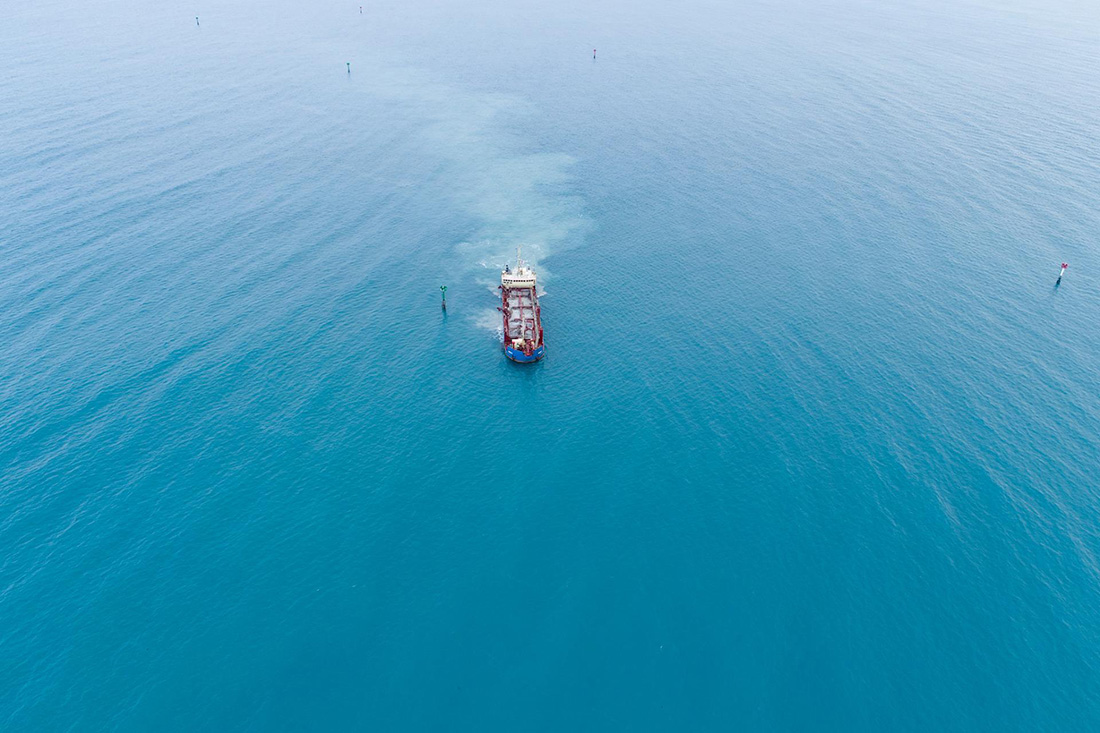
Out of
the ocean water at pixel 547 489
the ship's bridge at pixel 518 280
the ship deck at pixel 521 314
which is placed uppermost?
the ship's bridge at pixel 518 280

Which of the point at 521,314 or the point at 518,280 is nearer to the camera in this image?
the point at 521,314

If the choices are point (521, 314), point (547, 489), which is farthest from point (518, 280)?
point (547, 489)

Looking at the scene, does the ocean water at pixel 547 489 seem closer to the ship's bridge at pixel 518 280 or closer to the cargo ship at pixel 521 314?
the cargo ship at pixel 521 314

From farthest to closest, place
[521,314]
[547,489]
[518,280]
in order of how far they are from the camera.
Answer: [518,280], [521,314], [547,489]

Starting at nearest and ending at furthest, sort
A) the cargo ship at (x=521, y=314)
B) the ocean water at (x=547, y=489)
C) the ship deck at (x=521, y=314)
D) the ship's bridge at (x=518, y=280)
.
Answer: the ocean water at (x=547, y=489) < the cargo ship at (x=521, y=314) < the ship deck at (x=521, y=314) < the ship's bridge at (x=518, y=280)

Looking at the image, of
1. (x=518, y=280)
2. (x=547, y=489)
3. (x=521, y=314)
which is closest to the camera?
(x=547, y=489)

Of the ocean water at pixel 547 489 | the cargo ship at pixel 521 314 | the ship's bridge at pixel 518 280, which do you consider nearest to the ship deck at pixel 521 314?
the cargo ship at pixel 521 314

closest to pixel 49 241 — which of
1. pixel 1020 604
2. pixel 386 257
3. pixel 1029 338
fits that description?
pixel 386 257

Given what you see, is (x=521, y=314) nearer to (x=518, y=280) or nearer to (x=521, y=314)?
(x=521, y=314)

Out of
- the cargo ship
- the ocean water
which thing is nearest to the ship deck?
the cargo ship
